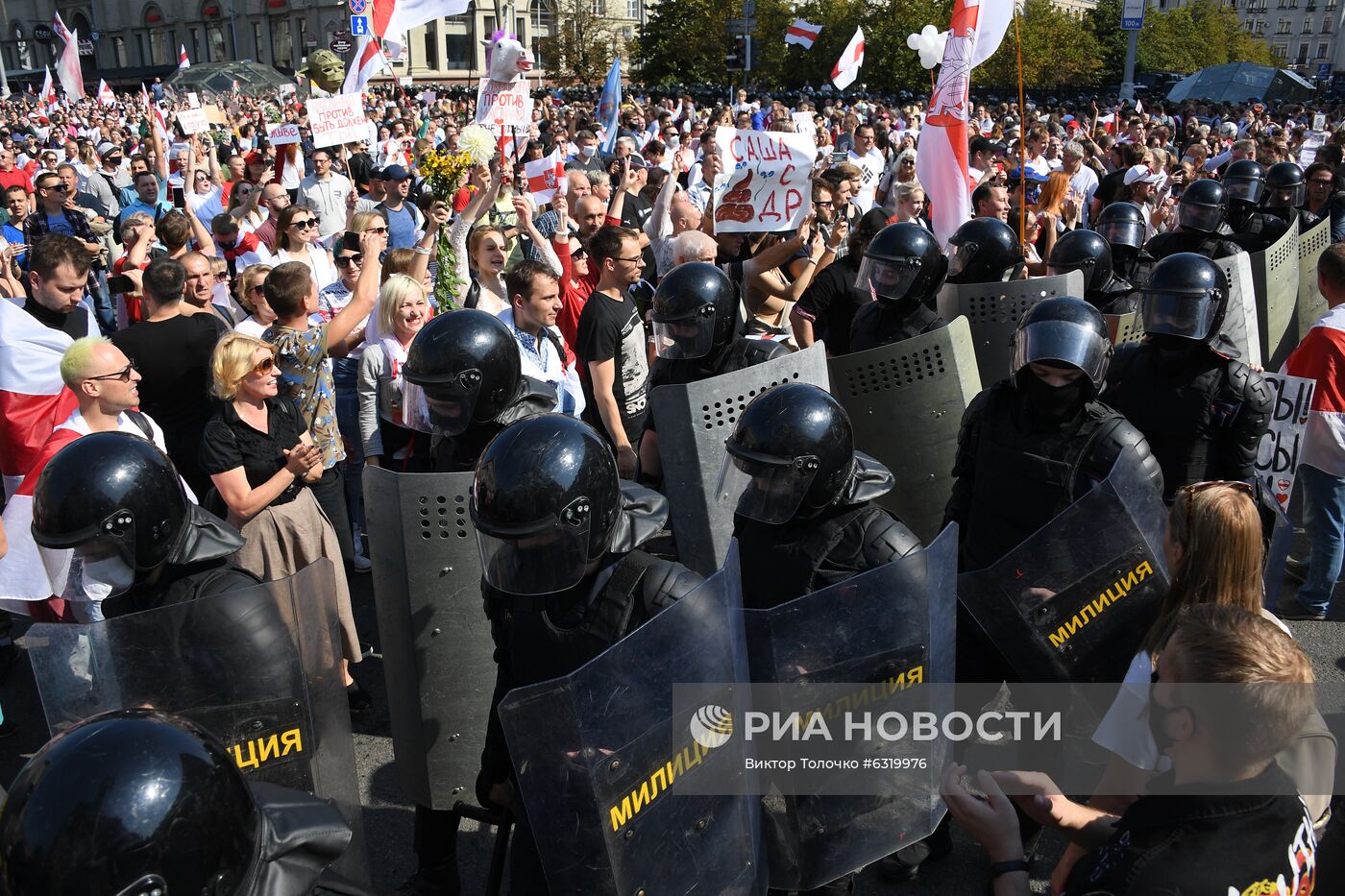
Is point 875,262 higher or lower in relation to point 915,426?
higher

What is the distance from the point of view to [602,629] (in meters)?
2.31

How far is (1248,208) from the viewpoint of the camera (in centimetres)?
786

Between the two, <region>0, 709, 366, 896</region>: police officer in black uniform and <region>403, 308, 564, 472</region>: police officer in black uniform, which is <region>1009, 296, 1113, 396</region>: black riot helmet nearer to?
<region>403, 308, 564, 472</region>: police officer in black uniform

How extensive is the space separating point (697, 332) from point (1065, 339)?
1.39m

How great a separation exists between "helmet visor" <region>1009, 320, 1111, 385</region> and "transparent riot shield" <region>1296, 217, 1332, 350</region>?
15.8ft

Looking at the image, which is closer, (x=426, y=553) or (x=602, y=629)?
(x=602, y=629)

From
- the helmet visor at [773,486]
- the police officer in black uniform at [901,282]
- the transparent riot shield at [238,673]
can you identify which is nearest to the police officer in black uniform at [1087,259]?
the police officer in black uniform at [901,282]

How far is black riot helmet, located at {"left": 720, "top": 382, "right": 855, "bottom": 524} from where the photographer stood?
271 centimetres

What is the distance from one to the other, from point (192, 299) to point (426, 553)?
3.42m

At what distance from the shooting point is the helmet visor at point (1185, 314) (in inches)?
149

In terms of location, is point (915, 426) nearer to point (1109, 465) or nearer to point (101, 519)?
point (1109, 465)

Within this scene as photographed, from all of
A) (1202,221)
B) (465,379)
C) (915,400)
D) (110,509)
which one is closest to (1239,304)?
(1202,221)

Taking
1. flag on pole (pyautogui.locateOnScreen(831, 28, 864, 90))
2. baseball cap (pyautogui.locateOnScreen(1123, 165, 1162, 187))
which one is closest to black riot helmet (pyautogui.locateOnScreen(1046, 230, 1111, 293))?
baseball cap (pyautogui.locateOnScreen(1123, 165, 1162, 187))

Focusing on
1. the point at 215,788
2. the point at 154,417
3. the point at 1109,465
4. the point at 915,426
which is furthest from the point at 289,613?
the point at 154,417
